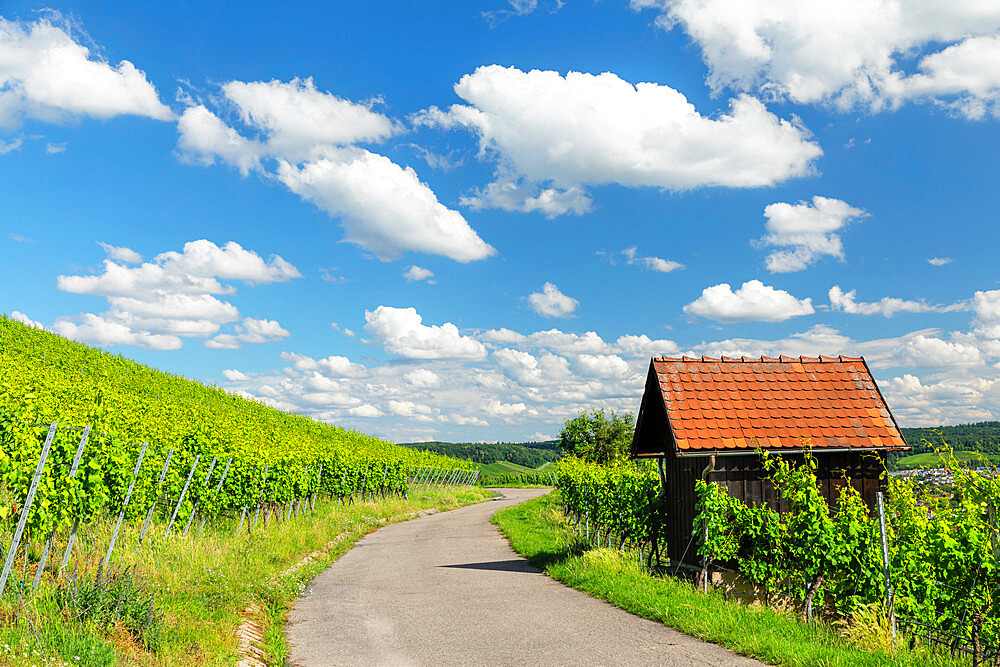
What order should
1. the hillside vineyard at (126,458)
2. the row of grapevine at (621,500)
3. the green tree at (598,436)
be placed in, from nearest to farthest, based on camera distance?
the hillside vineyard at (126,458), the row of grapevine at (621,500), the green tree at (598,436)

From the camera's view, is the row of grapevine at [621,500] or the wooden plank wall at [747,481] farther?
the row of grapevine at [621,500]

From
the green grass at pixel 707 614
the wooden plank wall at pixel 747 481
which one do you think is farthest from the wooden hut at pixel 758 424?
the green grass at pixel 707 614

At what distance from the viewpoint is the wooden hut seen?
1305 cm

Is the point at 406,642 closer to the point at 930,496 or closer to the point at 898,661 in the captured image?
the point at 898,661

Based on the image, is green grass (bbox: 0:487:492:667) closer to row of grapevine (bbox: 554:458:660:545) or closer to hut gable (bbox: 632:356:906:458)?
row of grapevine (bbox: 554:458:660:545)

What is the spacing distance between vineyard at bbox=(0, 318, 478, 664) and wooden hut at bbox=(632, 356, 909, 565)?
30.7 ft

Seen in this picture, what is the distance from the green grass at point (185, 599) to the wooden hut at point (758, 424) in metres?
7.51

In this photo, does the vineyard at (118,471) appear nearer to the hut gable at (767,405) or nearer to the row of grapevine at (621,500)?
the row of grapevine at (621,500)

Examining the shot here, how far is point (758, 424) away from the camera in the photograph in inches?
534

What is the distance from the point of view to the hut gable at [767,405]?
13.3 meters

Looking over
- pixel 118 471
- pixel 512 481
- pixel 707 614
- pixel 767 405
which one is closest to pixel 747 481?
pixel 767 405

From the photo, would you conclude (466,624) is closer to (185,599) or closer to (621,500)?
(185,599)

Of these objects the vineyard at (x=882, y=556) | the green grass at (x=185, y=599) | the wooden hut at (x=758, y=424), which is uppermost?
the wooden hut at (x=758, y=424)

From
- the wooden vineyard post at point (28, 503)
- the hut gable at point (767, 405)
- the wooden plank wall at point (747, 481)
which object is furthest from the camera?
the hut gable at point (767, 405)
